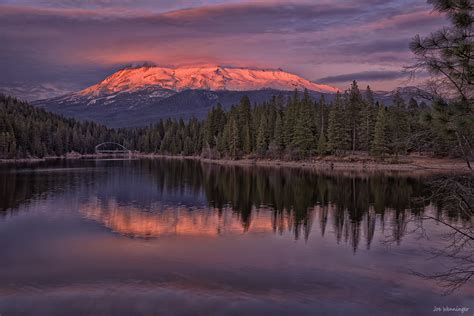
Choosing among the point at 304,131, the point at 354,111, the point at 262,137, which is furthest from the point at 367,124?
the point at 262,137

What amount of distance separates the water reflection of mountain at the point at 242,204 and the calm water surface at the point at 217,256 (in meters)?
0.21

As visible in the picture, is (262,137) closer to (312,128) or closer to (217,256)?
(312,128)

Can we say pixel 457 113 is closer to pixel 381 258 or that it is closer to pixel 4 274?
pixel 381 258

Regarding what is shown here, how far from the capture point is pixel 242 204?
5141cm

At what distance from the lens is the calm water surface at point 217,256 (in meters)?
19.8

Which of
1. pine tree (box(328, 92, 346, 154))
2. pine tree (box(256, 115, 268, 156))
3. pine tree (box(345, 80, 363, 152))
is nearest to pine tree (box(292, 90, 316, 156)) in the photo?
pine tree (box(328, 92, 346, 154))

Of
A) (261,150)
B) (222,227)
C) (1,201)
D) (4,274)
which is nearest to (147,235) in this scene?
(222,227)

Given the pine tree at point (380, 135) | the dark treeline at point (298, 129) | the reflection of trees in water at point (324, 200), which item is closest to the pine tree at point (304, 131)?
the dark treeline at point (298, 129)

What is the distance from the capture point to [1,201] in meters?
51.7

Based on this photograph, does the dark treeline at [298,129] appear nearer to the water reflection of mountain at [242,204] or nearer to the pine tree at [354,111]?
the pine tree at [354,111]

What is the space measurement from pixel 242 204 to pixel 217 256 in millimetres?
23331

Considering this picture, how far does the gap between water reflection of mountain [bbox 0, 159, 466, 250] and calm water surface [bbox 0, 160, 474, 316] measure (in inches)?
8.3

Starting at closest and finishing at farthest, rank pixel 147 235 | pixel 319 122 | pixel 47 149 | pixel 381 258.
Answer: pixel 381 258
pixel 147 235
pixel 319 122
pixel 47 149

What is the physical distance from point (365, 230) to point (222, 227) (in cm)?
1122
